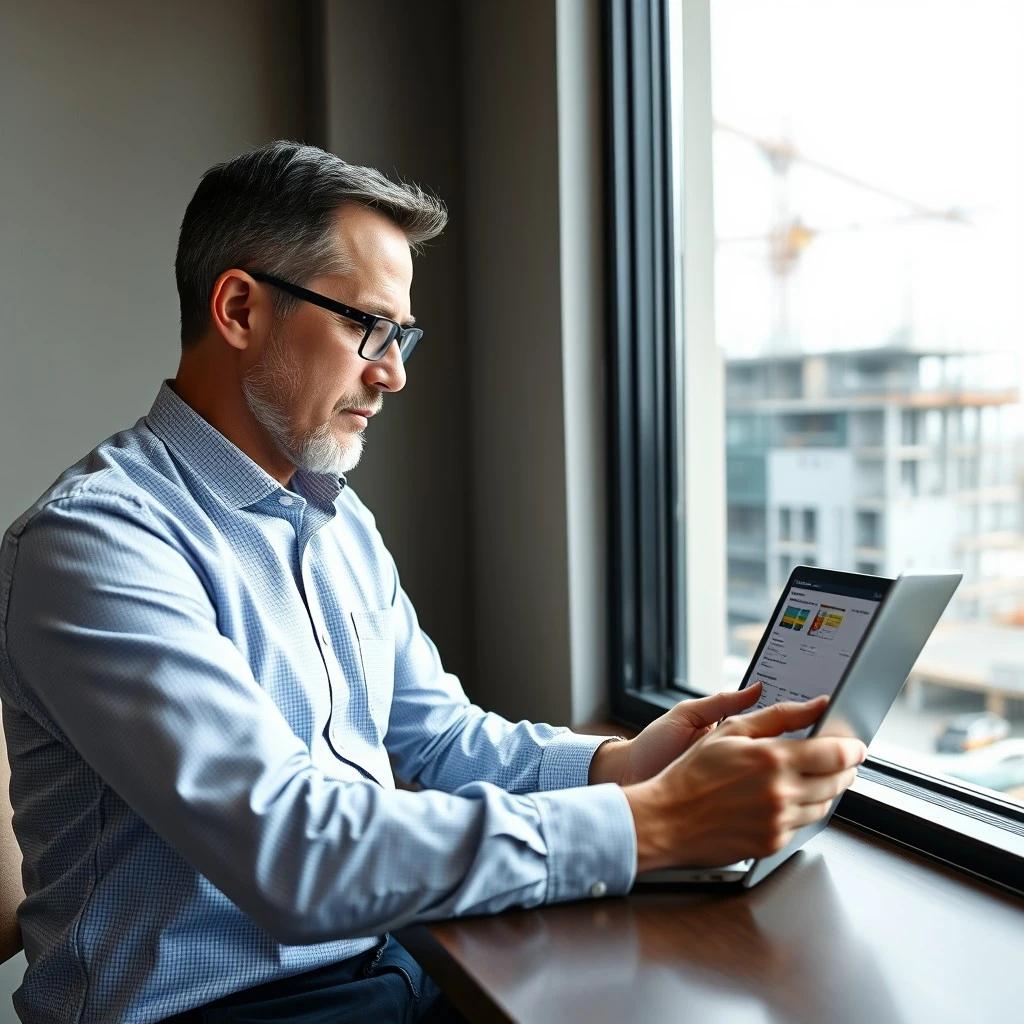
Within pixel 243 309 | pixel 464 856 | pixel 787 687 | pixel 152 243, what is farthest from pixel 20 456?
pixel 787 687

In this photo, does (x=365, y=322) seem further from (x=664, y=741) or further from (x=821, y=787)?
(x=821, y=787)

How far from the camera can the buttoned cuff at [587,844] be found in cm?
90

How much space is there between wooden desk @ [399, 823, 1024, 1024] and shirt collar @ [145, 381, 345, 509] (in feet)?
1.63

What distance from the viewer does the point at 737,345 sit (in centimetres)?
202

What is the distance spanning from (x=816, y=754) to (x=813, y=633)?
0.14m

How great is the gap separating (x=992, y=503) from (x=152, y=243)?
1.47m

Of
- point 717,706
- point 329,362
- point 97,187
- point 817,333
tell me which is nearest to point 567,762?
point 717,706

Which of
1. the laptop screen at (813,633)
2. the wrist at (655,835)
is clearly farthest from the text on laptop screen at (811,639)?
the wrist at (655,835)

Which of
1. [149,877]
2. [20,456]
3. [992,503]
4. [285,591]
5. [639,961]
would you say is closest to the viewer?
[639,961]

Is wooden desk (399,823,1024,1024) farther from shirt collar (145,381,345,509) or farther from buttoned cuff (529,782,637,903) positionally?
shirt collar (145,381,345,509)

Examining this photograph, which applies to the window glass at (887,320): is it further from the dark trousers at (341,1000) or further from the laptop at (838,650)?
the dark trousers at (341,1000)

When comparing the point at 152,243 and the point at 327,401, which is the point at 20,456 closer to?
the point at 152,243

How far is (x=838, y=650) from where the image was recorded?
0.94 metres

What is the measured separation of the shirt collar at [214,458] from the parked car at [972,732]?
101 cm
